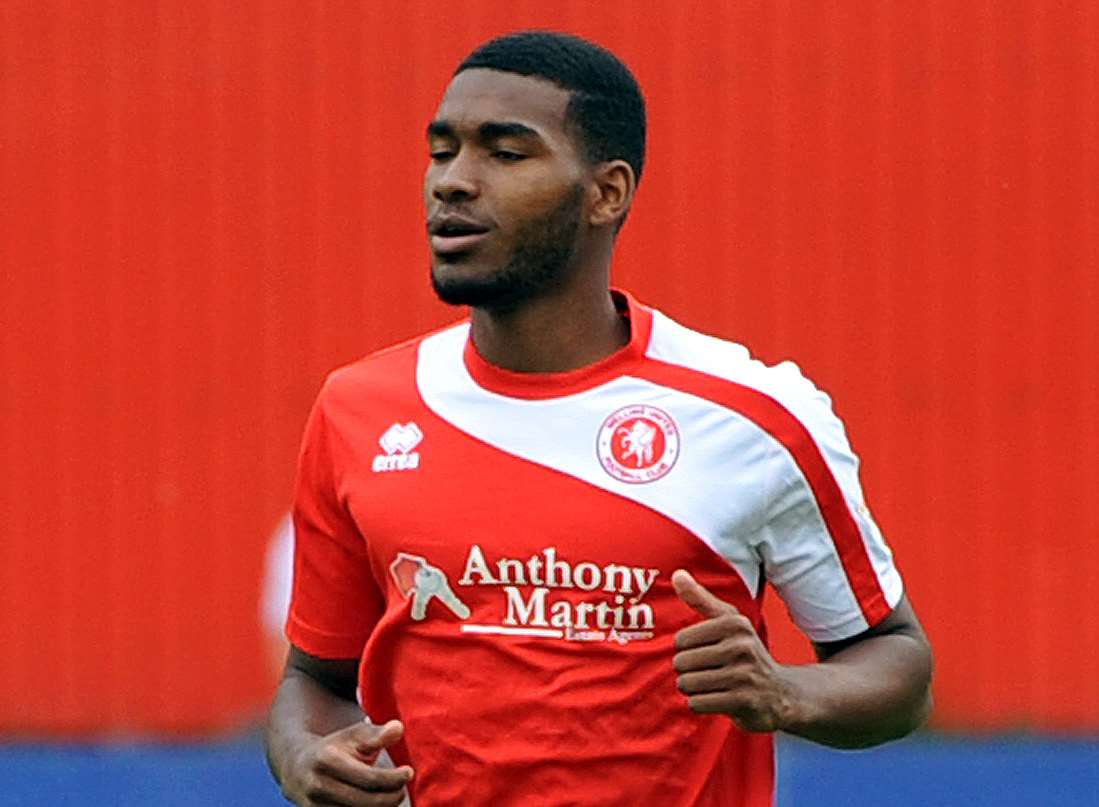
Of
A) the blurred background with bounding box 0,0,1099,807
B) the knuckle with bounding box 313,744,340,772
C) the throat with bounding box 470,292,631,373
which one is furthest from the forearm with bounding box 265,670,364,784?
the blurred background with bounding box 0,0,1099,807

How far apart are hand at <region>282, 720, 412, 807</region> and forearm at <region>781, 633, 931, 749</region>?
1.59ft

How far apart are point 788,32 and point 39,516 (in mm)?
2864

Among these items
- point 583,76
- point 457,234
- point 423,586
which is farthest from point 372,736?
point 583,76

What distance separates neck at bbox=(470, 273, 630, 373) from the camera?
3273 millimetres

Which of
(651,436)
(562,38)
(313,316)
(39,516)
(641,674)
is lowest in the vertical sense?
(39,516)

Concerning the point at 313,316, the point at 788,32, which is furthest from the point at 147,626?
the point at 788,32

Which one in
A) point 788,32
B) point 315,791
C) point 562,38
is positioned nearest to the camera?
point 315,791

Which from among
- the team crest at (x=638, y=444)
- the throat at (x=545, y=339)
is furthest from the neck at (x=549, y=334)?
the team crest at (x=638, y=444)

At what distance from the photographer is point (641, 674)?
3.14m

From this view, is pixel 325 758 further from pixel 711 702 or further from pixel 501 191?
pixel 501 191

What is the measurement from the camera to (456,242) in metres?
3.18

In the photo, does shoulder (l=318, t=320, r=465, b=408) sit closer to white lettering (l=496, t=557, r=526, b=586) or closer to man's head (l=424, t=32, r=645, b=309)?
man's head (l=424, t=32, r=645, b=309)

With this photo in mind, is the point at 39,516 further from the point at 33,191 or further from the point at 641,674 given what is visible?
the point at 641,674

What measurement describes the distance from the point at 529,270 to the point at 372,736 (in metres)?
0.64
